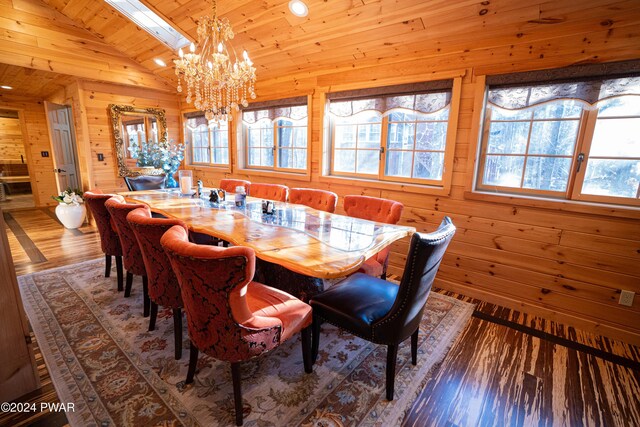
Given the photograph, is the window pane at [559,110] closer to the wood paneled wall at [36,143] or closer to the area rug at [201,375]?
the area rug at [201,375]

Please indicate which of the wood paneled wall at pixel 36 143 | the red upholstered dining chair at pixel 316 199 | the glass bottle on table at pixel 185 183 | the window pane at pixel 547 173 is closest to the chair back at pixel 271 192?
the red upholstered dining chair at pixel 316 199

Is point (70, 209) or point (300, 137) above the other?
point (300, 137)

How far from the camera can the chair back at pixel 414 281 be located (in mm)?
1329

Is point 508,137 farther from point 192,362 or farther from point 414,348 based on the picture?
point 192,362

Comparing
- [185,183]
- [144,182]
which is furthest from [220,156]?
[185,183]

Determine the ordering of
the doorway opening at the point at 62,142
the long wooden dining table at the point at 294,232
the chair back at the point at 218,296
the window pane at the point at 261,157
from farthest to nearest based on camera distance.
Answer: the doorway opening at the point at 62,142
the window pane at the point at 261,157
the long wooden dining table at the point at 294,232
the chair back at the point at 218,296

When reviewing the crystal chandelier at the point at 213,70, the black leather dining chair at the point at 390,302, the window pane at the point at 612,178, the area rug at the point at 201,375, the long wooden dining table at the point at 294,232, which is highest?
the crystal chandelier at the point at 213,70

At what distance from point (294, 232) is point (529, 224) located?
2.00 meters

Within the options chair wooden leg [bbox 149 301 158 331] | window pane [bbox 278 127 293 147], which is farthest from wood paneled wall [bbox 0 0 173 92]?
chair wooden leg [bbox 149 301 158 331]

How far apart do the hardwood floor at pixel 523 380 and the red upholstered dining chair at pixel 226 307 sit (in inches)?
32.7

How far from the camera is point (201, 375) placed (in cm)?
172

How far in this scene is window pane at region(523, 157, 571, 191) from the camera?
2.38 meters

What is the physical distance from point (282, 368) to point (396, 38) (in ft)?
9.69

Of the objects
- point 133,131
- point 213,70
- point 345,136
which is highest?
point 213,70
